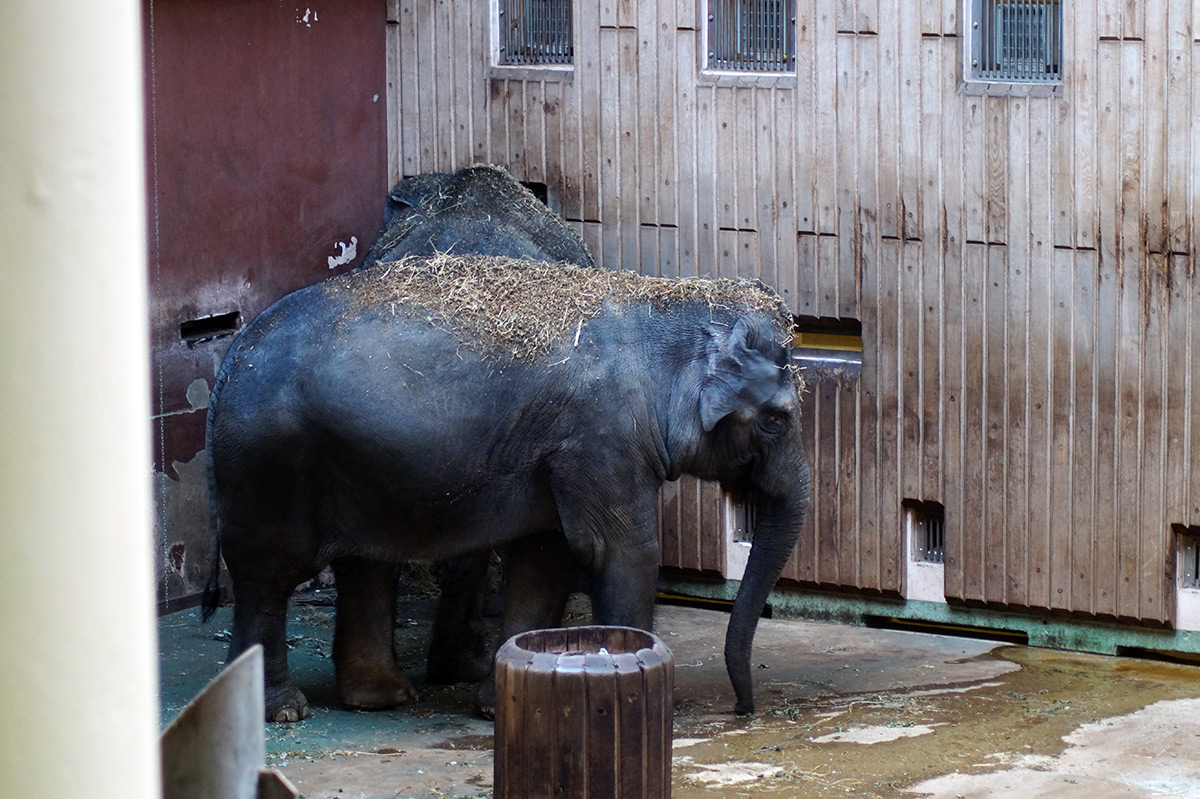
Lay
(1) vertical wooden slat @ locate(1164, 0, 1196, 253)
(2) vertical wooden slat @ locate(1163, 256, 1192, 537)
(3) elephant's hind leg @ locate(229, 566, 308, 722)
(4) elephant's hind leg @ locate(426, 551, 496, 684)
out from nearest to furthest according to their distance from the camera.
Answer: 1. (3) elephant's hind leg @ locate(229, 566, 308, 722)
2. (1) vertical wooden slat @ locate(1164, 0, 1196, 253)
3. (2) vertical wooden slat @ locate(1163, 256, 1192, 537)
4. (4) elephant's hind leg @ locate(426, 551, 496, 684)

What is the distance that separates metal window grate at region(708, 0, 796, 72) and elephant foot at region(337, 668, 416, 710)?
3705 millimetres

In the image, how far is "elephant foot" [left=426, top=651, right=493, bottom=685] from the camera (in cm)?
829

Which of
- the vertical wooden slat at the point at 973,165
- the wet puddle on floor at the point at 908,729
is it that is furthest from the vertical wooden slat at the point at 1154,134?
the wet puddle on floor at the point at 908,729

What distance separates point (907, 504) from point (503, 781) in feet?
13.1

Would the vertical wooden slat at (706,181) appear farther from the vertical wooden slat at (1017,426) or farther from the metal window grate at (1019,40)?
the vertical wooden slat at (1017,426)

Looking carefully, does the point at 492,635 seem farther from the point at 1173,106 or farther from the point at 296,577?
the point at 1173,106

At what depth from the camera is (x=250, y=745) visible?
83.7 inches

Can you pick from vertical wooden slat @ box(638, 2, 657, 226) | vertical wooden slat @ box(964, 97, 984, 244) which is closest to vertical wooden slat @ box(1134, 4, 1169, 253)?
vertical wooden slat @ box(964, 97, 984, 244)

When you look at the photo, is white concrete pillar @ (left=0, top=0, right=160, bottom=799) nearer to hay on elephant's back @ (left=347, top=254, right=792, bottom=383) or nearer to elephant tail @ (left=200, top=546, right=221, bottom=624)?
hay on elephant's back @ (left=347, top=254, right=792, bottom=383)

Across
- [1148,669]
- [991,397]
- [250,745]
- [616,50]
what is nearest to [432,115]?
[616,50]

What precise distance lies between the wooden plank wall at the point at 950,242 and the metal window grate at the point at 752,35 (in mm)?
102

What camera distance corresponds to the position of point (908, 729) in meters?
7.35

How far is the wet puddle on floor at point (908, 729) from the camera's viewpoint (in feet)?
21.9

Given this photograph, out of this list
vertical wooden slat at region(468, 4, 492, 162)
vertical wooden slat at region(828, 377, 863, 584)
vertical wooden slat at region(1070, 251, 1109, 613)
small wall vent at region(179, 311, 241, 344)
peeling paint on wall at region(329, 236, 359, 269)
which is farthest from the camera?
peeling paint on wall at region(329, 236, 359, 269)
